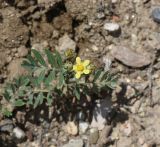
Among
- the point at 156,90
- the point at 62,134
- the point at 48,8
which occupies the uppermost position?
the point at 48,8

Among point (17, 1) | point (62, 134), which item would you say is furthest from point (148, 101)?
point (17, 1)

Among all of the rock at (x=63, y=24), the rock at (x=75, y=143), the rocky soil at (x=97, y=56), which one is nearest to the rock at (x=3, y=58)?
the rocky soil at (x=97, y=56)

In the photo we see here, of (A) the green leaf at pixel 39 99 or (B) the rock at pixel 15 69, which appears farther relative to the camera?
(B) the rock at pixel 15 69

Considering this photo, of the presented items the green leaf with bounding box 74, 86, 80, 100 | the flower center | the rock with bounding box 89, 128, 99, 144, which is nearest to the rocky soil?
the rock with bounding box 89, 128, 99, 144

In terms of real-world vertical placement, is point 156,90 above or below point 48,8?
below

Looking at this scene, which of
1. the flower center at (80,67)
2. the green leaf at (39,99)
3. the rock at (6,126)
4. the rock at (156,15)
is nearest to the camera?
the flower center at (80,67)

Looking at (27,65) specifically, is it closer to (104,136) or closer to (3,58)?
(3,58)

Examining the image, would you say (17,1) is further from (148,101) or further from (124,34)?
(148,101)

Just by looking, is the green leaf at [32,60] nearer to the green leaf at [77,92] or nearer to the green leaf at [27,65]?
the green leaf at [27,65]

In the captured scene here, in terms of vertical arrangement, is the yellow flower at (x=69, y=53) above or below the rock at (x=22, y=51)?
above
